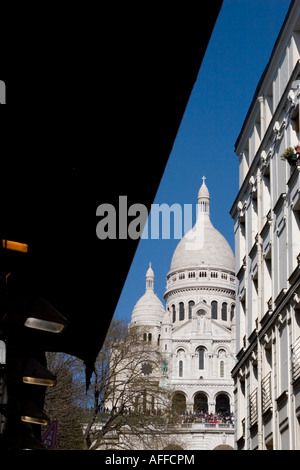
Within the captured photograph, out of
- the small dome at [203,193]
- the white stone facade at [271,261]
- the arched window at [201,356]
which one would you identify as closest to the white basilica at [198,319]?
the arched window at [201,356]

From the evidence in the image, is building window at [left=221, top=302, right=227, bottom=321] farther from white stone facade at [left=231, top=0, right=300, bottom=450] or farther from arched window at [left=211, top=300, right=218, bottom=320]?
white stone facade at [left=231, top=0, right=300, bottom=450]

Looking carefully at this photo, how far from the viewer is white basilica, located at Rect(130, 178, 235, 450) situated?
144m

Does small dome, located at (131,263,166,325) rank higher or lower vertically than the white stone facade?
higher

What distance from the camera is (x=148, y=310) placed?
168625mm

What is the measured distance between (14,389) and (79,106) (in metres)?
4.05

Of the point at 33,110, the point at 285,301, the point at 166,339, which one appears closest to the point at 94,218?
the point at 33,110

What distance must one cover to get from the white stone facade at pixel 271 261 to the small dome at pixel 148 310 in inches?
5355

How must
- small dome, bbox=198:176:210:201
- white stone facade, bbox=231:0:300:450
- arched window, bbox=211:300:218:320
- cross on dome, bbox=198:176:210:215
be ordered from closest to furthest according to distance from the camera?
1. white stone facade, bbox=231:0:300:450
2. arched window, bbox=211:300:218:320
3. cross on dome, bbox=198:176:210:215
4. small dome, bbox=198:176:210:201

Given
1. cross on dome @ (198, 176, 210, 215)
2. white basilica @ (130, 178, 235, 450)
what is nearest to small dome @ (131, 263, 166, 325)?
white basilica @ (130, 178, 235, 450)

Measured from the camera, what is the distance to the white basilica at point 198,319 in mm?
144125

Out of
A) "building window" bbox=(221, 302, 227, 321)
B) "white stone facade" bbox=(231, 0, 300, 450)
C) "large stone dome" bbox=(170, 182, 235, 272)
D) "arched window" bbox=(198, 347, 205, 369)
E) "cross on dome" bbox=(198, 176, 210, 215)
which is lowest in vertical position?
"white stone facade" bbox=(231, 0, 300, 450)

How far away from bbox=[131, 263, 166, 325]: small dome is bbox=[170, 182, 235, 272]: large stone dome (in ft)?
25.4

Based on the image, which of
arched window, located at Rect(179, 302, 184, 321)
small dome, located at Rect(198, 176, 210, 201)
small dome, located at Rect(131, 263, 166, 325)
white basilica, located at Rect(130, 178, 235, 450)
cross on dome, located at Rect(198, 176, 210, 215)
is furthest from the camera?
small dome, located at Rect(198, 176, 210, 201)
